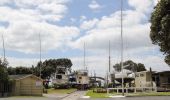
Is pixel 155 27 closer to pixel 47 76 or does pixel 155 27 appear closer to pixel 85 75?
Result: pixel 85 75

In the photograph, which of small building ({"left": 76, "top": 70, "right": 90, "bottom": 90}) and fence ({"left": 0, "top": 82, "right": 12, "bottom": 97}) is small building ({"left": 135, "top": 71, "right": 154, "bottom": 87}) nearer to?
small building ({"left": 76, "top": 70, "right": 90, "bottom": 90})

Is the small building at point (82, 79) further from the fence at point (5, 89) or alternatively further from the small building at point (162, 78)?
the fence at point (5, 89)

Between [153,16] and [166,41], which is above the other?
[153,16]

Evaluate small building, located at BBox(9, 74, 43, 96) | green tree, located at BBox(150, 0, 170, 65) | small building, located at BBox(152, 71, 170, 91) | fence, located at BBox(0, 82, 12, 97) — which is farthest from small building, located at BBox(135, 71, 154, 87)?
green tree, located at BBox(150, 0, 170, 65)

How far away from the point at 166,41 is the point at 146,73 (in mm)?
49320

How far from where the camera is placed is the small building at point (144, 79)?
244 feet

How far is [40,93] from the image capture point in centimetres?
6800

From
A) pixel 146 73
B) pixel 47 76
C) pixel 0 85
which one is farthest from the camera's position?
pixel 47 76

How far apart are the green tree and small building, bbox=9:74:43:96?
4106 cm

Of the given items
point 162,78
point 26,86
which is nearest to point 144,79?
point 162,78

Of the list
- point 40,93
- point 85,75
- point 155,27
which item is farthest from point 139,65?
point 155,27

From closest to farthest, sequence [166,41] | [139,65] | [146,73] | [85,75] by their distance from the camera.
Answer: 1. [166,41]
2. [146,73]
3. [85,75]
4. [139,65]

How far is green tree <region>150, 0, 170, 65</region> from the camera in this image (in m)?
26.8

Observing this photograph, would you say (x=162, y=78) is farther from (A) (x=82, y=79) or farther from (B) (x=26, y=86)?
(B) (x=26, y=86)
